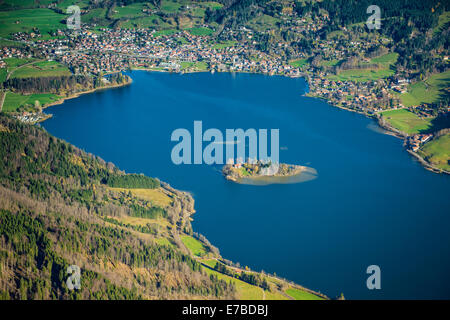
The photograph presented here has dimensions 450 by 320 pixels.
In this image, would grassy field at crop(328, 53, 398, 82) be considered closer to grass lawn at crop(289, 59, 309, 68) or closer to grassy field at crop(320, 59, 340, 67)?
grassy field at crop(320, 59, 340, 67)

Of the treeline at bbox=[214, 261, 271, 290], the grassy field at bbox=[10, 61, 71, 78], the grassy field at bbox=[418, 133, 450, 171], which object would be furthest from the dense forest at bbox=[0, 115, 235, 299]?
the grassy field at bbox=[10, 61, 71, 78]

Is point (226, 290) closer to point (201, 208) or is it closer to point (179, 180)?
point (201, 208)

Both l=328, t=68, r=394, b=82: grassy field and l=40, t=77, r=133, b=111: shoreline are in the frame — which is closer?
l=40, t=77, r=133, b=111: shoreline

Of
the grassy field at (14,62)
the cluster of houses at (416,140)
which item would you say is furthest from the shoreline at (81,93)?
the cluster of houses at (416,140)

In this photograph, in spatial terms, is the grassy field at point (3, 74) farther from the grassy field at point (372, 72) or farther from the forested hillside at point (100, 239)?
the grassy field at point (372, 72)

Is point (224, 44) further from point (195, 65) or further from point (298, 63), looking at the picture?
point (298, 63)

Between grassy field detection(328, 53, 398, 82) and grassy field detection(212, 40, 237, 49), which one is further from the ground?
grassy field detection(212, 40, 237, 49)

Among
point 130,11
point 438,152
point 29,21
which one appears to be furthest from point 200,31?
point 438,152

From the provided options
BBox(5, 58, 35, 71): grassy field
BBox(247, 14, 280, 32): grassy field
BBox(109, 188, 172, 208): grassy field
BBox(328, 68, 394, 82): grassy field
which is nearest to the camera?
BBox(109, 188, 172, 208): grassy field
